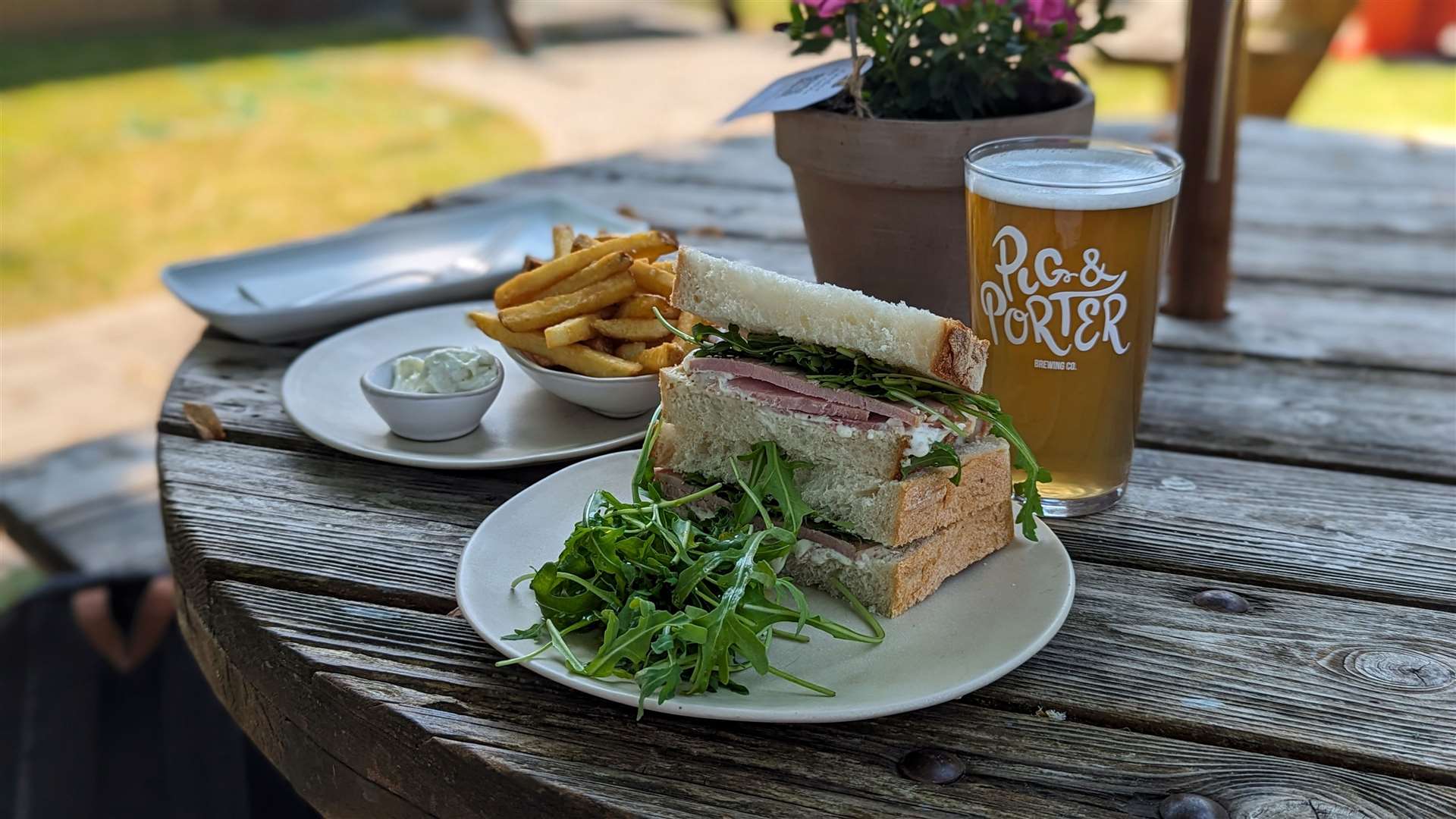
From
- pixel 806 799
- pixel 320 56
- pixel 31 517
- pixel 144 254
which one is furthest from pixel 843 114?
pixel 320 56

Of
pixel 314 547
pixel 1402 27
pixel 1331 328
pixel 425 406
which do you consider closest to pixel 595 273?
pixel 425 406

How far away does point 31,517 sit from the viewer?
351cm

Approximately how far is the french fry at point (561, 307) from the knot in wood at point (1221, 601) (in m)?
0.80

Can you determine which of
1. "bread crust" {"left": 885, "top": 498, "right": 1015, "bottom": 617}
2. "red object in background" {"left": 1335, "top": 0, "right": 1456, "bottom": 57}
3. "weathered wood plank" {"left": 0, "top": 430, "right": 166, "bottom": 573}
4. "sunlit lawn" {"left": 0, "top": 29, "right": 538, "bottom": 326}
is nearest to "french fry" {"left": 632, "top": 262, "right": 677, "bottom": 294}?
"bread crust" {"left": 885, "top": 498, "right": 1015, "bottom": 617}

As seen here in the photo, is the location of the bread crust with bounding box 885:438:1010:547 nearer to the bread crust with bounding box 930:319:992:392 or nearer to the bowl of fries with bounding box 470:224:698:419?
the bread crust with bounding box 930:319:992:392

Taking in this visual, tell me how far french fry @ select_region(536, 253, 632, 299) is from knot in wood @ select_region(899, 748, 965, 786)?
2.69 ft

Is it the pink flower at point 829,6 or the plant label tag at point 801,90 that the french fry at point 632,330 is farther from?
the pink flower at point 829,6

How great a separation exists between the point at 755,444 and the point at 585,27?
11.3 metres

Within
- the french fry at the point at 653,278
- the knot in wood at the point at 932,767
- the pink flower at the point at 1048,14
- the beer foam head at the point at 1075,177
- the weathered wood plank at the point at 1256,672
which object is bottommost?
the weathered wood plank at the point at 1256,672

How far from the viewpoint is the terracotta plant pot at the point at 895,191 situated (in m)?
1.54

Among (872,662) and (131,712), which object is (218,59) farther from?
(872,662)

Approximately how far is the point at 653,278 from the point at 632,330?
74 millimetres

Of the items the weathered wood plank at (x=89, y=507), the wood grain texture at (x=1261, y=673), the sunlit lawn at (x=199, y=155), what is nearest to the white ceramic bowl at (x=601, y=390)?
the wood grain texture at (x=1261, y=673)

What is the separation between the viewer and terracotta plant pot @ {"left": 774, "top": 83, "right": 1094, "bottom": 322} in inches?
60.4
